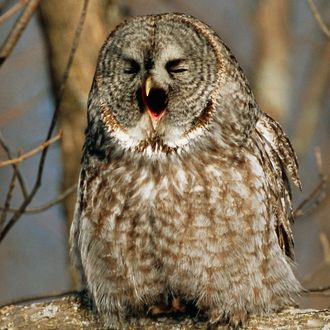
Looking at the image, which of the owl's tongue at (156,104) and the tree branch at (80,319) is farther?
the owl's tongue at (156,104)

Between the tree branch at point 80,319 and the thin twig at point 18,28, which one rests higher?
the thin twig at point 18,28

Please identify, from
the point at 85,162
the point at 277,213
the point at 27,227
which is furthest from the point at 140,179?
the point at 27,227

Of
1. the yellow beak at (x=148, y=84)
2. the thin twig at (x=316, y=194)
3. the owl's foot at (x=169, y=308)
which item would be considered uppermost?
the yellow beak at (x=148, y=84)

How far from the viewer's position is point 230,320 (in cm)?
579

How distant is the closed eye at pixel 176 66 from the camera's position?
18.9 feet

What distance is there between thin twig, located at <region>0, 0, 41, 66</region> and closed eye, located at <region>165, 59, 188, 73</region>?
3.47 feet

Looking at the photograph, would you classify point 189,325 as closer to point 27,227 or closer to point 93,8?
point 93,8

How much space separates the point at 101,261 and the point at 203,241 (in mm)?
630

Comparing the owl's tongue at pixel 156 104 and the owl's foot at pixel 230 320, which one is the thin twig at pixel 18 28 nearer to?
the owl's tongue at pixel 156 104

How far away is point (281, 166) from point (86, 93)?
182cm

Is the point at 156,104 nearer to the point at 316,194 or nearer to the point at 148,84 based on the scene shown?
the point at 148,84

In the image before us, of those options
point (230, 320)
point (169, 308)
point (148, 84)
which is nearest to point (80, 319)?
point (169, 308)

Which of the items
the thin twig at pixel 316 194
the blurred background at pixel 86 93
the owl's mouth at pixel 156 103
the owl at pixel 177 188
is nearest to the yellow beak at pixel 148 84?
the owl at pixel 177 188

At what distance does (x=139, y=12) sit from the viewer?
1083 cm
